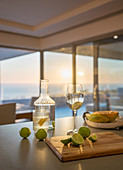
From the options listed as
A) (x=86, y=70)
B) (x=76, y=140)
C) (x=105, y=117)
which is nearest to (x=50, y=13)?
(x=86, y=70)

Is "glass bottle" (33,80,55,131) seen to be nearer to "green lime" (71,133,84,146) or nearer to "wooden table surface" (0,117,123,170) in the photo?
"wooden table surface" (0,117,123,170)

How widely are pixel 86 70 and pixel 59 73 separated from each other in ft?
3.26

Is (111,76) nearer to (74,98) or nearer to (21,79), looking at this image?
(74,98)

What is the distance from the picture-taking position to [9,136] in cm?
99

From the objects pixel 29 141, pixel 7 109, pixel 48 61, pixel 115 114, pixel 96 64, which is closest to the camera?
pixel 29 141

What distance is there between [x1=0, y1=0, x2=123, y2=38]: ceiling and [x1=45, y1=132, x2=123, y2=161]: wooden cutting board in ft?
8.00

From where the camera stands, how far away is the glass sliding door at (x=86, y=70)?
371 centimetres

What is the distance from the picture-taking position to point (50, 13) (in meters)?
3.43

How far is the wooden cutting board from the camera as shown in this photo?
67cm

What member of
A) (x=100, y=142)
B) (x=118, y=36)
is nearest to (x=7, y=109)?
(x=100, y=142)

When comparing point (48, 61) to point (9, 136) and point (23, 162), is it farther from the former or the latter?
point (23, 162)

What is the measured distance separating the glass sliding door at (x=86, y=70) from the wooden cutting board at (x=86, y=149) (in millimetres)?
2895

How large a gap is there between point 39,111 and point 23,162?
386 mm

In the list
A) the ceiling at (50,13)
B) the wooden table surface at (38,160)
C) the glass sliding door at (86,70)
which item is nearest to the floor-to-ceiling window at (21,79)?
the ceiling at (50,13)
